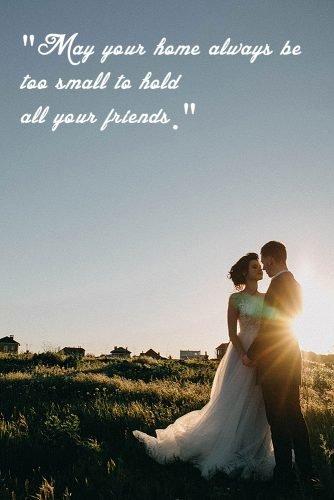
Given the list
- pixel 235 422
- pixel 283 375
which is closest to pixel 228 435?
pixel 235 422

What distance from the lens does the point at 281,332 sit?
571 cm

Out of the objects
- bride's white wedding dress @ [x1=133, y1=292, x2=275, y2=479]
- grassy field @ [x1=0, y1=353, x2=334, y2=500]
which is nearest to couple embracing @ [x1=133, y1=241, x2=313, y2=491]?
bride's white wedding dress @ [x1=133, y1=292, x2=275, y2=479]

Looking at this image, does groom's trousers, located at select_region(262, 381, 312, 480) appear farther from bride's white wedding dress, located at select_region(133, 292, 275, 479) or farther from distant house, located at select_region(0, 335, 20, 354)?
distant house, located at select_region(0, 335, 20, 354)

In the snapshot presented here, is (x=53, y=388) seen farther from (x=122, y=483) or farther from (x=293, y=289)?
(x=293, y=289)

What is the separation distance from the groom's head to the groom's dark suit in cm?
12

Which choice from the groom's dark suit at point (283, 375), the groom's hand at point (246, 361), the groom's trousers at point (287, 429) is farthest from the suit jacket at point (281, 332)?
the groom's hand at point (246, 361)

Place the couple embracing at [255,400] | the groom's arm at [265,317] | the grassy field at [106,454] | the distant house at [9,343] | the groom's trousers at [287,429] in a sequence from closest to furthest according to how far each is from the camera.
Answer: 1. the grassy field at [106,454]
2. the groom's trousers at [287,429]
3. the couple embracing at [255,400]
4. the groom's arm at [265,317]
5. the distant house at [9,343]

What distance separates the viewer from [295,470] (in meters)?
5.65

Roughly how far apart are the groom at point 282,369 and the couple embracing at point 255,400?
0.03ft

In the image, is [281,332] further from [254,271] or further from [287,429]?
[254,271]

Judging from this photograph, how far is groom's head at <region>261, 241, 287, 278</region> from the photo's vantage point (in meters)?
5.82

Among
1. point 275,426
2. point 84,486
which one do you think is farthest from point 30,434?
point 275,426

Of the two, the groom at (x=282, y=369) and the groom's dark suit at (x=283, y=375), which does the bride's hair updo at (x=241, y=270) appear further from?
the groom's dark suit at (x=283, y=375)

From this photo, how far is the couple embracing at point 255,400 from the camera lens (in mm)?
5613
